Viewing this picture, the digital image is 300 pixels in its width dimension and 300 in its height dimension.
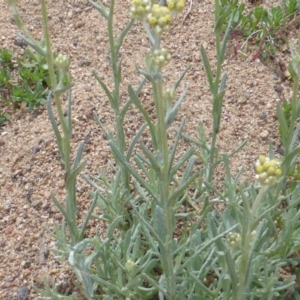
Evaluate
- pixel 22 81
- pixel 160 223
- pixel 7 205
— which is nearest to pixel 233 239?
pixel 160 223

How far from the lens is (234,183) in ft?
6.71

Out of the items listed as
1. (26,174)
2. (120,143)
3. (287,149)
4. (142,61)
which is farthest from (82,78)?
(287,149)

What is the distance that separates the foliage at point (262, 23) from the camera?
2.79 m

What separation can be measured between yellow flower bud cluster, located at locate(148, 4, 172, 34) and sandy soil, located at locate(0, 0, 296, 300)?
1.24 meters

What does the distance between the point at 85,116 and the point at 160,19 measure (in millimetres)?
1475

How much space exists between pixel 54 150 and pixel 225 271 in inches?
41.8

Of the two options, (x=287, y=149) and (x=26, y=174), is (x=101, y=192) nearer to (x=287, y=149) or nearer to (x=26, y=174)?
(x=26, y=174)

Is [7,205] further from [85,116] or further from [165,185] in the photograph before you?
[165,185]

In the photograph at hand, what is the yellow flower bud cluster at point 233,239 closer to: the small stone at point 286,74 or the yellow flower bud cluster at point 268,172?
the yellow flower bud cluster at point 268,172

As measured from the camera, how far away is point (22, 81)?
2.76 m

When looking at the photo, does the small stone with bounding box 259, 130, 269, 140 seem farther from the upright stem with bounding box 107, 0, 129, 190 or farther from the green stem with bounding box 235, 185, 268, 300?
the green stem with bounding box 235, 185, 268, 300

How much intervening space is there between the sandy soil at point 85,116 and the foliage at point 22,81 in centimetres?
6

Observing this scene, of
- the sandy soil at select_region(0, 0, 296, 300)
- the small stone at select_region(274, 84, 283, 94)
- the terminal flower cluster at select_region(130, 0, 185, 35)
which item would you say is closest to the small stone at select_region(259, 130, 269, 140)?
the sandy soil at select_region(0, 0, 296, 300)

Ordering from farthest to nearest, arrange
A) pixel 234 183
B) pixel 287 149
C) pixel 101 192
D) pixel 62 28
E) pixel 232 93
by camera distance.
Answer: pixel 62 28, pixel 232 93, pixel 101 192, pixel 234 183, pixel 287 149
